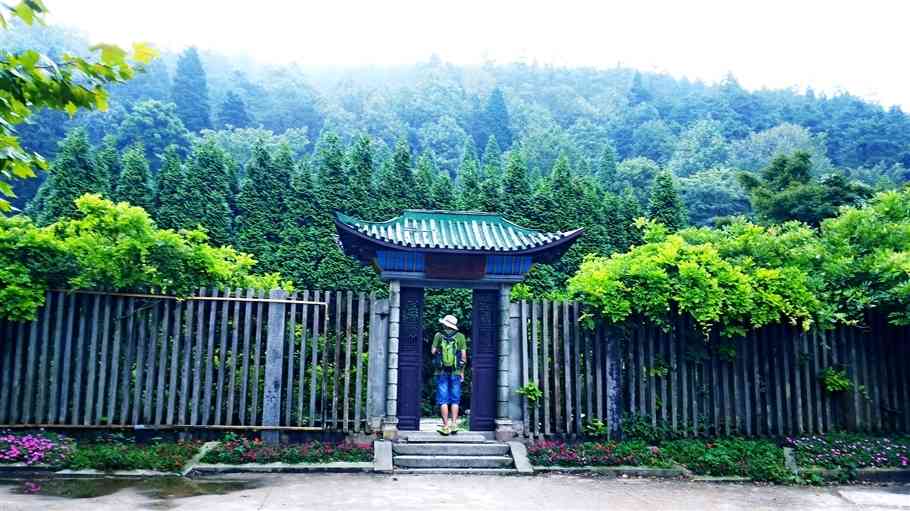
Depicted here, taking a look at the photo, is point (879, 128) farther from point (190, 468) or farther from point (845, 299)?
point (190, 468)

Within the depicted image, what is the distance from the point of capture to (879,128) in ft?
145

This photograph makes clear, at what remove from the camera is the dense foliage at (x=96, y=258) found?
362 inches

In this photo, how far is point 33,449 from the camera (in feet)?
27.9

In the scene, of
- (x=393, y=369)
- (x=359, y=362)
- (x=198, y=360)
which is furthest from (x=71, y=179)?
(x=393, y=369)

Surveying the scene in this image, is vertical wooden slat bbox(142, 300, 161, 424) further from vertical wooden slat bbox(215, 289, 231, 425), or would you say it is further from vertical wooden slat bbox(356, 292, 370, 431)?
vertical wooden slat bbox(356, 292, 370, 431)

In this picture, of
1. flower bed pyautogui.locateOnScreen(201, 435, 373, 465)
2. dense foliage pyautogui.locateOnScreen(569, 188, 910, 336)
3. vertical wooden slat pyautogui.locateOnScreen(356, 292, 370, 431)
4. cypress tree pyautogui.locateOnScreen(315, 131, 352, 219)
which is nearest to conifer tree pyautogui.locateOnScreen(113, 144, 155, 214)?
cypress tree pyautogui.locateOnScreen(315, 131, 352, 219)

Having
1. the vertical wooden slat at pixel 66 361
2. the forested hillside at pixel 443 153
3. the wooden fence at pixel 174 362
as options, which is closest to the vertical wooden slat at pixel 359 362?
the wooden fence at pixel 174 362

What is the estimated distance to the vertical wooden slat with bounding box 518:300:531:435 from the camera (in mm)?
10297

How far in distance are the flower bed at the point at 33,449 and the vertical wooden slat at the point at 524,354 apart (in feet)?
19.7

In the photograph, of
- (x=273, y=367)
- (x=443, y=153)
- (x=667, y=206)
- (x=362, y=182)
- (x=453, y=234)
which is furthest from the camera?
(x=443, y=153)

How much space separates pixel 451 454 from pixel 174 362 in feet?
13.3

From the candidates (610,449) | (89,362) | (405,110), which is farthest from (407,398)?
(405,110)

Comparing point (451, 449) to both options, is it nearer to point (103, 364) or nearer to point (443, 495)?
point (443, 495)

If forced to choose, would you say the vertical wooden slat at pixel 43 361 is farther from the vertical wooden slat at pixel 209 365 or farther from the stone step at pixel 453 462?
the stone step at pixel 453 462
